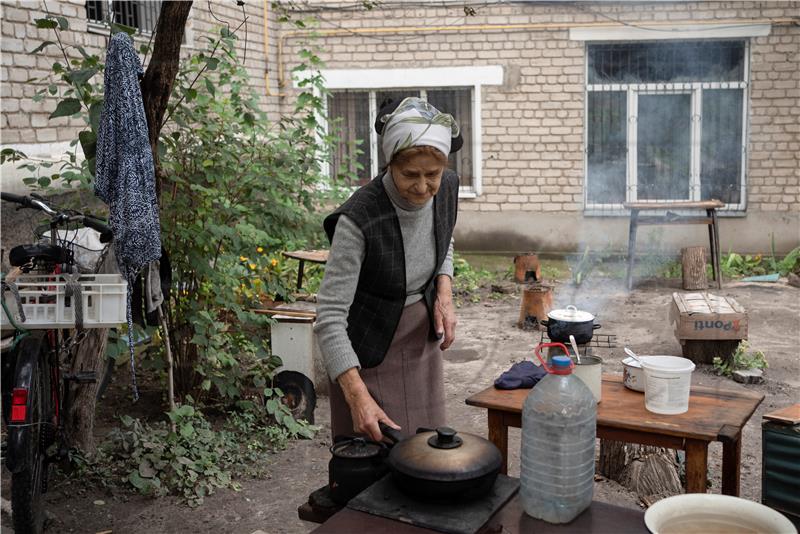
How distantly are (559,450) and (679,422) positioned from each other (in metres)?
1.10

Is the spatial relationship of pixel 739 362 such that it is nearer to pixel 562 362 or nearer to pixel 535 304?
pixel 535 304

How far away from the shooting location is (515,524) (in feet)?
6.82

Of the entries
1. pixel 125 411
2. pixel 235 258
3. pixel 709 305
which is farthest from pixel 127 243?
pixel 709 305

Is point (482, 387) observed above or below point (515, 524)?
below

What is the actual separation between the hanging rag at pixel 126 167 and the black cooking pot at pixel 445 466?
2046mm

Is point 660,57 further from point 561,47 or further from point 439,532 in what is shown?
point 439,532

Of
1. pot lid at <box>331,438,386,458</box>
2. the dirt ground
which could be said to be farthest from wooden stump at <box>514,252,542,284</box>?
pot lid at <box>331,438,386,458</box>

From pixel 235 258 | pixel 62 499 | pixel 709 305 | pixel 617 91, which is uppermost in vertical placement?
pixel 617 91

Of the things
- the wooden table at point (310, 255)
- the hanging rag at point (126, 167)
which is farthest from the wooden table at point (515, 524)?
the wooden table at point (310, 255)

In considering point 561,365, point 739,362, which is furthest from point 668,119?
point 561,365

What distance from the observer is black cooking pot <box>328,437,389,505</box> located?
2.29 meters

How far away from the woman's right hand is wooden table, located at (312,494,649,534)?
1.27 feet

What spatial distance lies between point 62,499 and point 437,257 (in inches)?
106

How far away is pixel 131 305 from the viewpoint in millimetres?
3998
